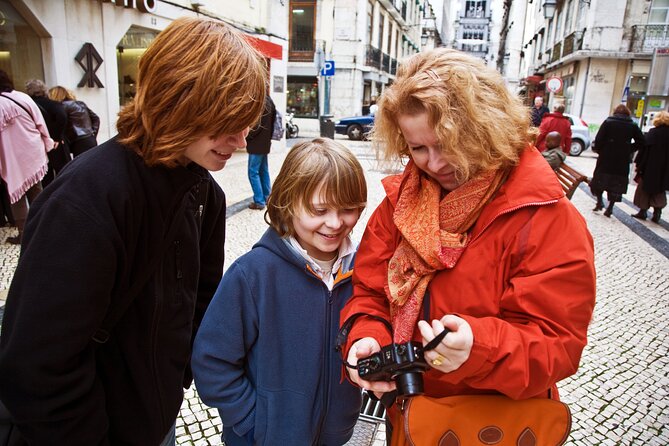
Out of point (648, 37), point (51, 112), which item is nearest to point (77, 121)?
point (51, 112)

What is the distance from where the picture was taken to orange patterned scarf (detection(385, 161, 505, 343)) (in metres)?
1.17

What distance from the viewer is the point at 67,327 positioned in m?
1.03

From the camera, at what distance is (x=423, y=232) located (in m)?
1.22

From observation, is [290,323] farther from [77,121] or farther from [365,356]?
[77,121]

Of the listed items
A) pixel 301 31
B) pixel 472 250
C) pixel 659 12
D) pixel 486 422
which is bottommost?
pixel 486 422

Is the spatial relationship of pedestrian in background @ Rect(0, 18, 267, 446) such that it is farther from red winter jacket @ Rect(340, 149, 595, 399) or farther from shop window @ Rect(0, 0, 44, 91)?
shop window @ Rect(0, 0, 44, 91)

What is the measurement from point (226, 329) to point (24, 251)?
1.94 ft

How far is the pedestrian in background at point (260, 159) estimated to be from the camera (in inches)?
262

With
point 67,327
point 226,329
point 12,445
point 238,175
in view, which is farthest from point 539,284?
point 238,175

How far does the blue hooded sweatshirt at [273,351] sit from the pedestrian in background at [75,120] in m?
5.82

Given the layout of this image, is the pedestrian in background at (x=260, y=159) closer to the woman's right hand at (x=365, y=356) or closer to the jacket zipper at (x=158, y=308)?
the jacket zipper at (x=158, y=308)

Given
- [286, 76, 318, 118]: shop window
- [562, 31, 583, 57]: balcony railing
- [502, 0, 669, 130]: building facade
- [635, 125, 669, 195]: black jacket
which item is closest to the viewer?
[635, 125, 669, 195]: black jacket

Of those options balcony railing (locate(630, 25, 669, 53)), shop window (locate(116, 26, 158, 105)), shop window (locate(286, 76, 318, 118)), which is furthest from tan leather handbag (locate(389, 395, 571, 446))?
shop window (locate(286, 76, 318, 118))

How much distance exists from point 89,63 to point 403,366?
8263 mm
